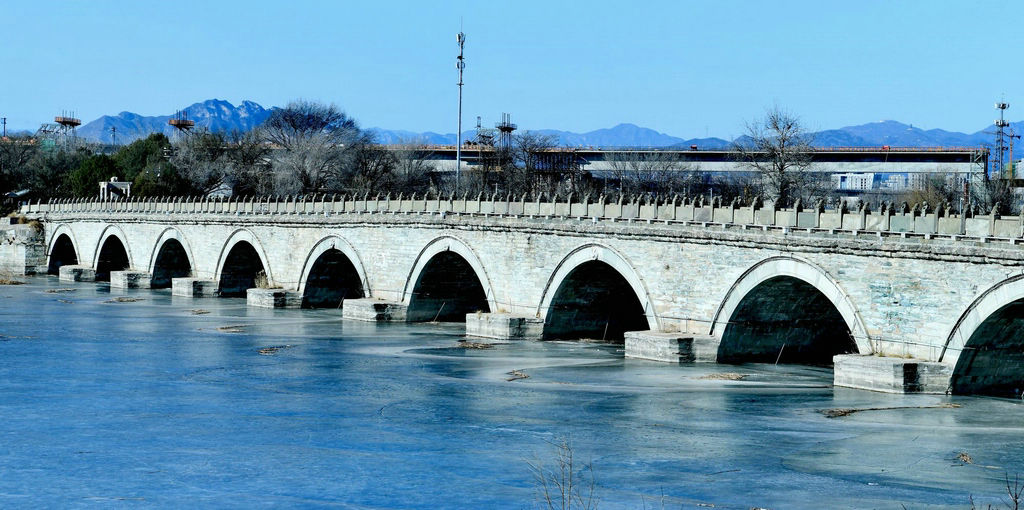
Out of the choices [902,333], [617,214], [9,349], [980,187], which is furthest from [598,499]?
[980,187]

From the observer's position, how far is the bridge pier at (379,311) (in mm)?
49906

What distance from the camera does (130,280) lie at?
224 ft

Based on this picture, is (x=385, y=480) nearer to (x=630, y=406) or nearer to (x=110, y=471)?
(x=110, y=471)

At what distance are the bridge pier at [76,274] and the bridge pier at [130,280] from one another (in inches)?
270

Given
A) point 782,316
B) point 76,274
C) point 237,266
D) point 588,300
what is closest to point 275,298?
point 237,266

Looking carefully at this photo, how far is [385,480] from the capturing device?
22312 millimetres

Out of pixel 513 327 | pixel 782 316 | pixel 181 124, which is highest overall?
pixel 181 124

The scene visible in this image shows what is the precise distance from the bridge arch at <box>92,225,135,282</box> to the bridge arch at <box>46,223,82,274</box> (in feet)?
9.33

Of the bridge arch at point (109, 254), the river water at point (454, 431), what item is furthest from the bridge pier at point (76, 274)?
the river water at point (454, 431)

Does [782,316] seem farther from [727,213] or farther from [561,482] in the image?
[561,482]

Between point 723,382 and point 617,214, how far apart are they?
8591 millimetres

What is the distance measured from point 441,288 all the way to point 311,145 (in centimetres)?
4404

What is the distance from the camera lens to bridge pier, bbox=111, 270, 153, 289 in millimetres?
68188

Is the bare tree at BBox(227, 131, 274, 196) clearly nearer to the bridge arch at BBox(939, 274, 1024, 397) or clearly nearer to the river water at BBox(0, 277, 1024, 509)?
the river water at BBox(0, 277, 1024, 509)
